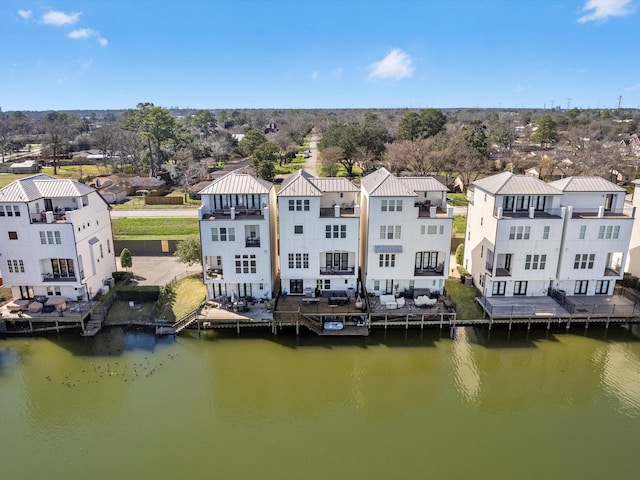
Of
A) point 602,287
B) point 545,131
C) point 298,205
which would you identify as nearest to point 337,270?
point 298,205

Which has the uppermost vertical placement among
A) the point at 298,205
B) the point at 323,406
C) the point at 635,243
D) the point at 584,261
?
the point at 298,205

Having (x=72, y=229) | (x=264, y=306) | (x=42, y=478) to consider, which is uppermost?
(x=72, y=229)

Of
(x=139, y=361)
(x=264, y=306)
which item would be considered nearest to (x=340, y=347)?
(x=264, y=306)

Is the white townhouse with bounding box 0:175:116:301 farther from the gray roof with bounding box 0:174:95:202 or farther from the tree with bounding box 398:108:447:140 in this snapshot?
the tree with bounding box 398:108:447:140

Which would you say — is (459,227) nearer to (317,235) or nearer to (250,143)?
(317,235)

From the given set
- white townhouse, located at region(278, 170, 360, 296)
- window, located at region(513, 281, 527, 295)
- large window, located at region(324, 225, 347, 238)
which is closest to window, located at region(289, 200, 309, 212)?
white townhouse, located at region(278, 170, 360, 296)

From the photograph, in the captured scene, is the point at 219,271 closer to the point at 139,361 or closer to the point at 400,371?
the point at 139,361
